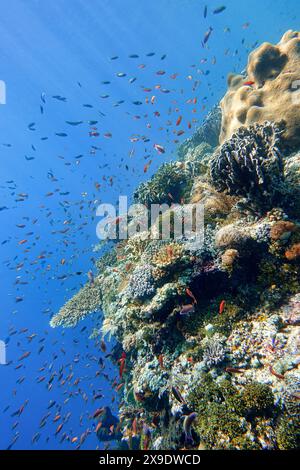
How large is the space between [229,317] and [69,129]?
12848 centimetres

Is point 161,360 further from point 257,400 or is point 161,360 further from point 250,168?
point 250,168

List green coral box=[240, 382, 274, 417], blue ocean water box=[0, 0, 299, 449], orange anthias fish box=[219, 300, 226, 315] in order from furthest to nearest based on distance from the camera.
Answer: blue ocean water box=[0, 0, 299, 449]
orange anthias fish box=[219, 300, 226, 315]
green coral box=[240, 382, 274, 417]

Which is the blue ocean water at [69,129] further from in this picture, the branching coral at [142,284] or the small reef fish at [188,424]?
the small reef fish at [188,424]

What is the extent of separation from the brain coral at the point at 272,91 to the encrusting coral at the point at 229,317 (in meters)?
0.12

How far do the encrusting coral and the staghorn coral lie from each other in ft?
0.07

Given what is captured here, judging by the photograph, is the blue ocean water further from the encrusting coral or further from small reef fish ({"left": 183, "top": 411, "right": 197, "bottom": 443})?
small reef fish ({"left": 183, "top": 411, "right": 197, "bottom": 443})

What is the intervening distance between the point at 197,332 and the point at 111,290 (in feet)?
14.7

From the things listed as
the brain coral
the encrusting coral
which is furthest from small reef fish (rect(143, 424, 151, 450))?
the brain coral

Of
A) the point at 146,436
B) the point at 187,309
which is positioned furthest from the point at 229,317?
the point at 146,436

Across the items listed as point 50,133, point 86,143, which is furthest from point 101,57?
point 86,143

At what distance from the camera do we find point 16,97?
210 ft

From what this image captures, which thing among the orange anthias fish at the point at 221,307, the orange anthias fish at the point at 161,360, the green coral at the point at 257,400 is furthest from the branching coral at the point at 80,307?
the green coral at the point at 257,400

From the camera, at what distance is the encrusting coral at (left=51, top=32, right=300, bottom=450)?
402 cm
